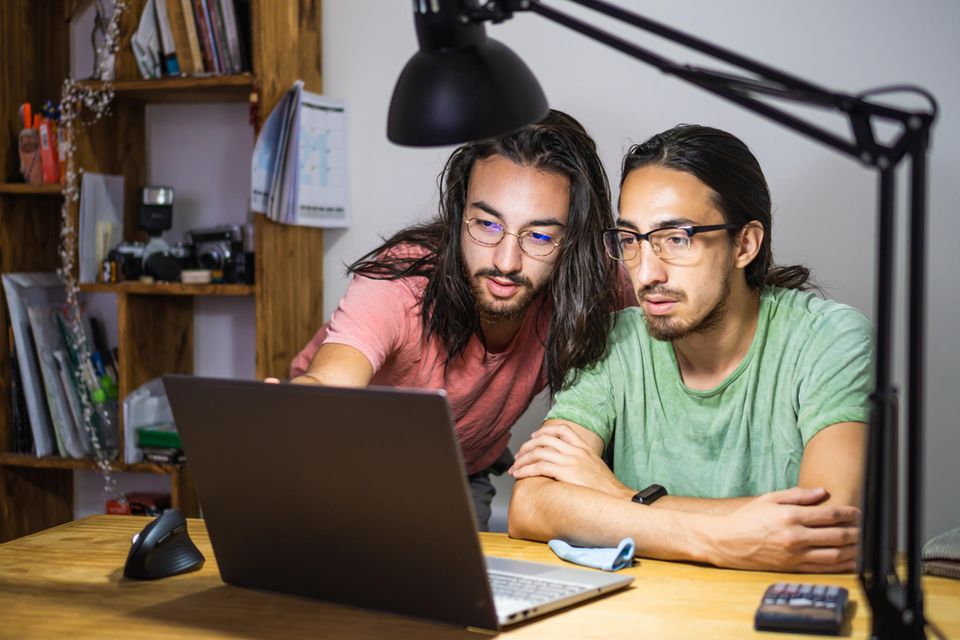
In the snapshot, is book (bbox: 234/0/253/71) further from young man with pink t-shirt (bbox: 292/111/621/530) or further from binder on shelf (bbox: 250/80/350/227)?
young man with pink t-shirt (bbox: 292/111/621/530)

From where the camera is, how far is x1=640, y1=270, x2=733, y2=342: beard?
6.18 feet

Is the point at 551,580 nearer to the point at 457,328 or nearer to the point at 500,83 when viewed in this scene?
the point at 500,83

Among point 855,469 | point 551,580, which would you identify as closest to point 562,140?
point 855,469

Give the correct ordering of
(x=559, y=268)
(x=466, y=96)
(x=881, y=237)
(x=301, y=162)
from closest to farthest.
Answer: (x=881, y=237)
(x=466, y=96)
(x=559, y=268)
(x=301, y=162)

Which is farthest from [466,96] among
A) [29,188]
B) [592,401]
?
[29,188]

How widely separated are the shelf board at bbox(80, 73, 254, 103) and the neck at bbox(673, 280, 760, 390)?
1.49 meters

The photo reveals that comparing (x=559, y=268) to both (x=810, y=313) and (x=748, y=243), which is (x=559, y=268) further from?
(x=810, y=313)

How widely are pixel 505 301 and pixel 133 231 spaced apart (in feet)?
5.15

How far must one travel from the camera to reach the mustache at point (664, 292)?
6.18ft

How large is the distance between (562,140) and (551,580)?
1138 mm

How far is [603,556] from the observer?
1403 mm

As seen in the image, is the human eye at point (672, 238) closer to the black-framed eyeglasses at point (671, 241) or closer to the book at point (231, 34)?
the black-framed eyeglasses at point (671, 241)

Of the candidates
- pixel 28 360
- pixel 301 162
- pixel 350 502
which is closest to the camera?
pixel 350 502

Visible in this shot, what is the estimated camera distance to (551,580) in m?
1.29
